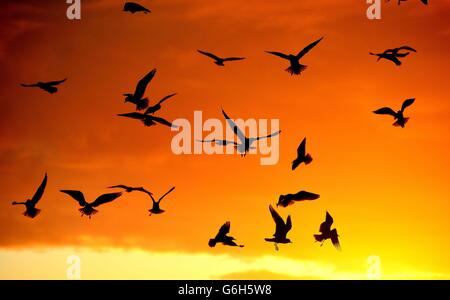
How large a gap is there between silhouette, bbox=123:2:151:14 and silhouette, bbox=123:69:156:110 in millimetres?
1388

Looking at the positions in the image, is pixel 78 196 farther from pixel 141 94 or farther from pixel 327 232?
pixel 327 232

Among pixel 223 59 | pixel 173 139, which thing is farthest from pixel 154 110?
pixel 223 59

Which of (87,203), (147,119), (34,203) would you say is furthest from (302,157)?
(34,203)

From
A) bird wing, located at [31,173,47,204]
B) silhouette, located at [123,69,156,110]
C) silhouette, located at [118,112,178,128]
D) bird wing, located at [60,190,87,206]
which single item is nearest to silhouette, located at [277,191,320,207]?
silhouette, located at [118,112,178,128]

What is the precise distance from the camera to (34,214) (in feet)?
53.5

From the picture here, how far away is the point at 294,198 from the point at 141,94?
371 centimetres

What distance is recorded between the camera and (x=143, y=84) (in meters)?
16.0

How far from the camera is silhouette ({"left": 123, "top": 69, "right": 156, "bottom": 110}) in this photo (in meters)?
15.9

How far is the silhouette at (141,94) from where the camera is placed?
1594 centimetres

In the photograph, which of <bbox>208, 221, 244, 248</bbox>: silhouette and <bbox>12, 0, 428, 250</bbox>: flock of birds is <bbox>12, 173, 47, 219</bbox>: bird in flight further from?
<bbox>208, 221, 244, 248</bbox>: silhouette

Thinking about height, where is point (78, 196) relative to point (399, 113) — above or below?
below

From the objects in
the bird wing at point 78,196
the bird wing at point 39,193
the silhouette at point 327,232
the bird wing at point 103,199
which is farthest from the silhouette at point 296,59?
the bird wing at point 39,193
